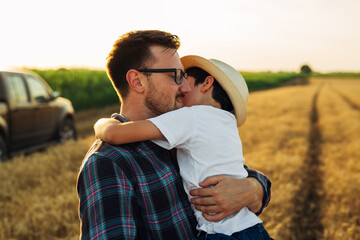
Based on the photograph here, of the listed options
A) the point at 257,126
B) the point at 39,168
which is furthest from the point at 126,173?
the point at 257,126

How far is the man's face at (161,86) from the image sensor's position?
1.92 meters

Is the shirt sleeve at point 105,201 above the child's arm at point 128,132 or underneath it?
underneath

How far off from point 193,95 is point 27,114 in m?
6.24

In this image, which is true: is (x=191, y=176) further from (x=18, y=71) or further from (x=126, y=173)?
(x=18, y=71)

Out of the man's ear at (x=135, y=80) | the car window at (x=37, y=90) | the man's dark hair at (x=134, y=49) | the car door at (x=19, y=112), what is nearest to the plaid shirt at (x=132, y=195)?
the man's ear at (x=135, y=80)

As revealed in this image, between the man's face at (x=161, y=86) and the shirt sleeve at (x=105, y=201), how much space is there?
1.70 ft

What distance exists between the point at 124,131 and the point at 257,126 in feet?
34.0

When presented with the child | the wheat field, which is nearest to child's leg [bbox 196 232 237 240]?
the child

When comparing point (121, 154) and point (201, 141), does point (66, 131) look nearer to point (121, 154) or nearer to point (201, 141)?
point (201, 141)

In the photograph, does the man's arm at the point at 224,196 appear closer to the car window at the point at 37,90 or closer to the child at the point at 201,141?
the child at the point at 201,141

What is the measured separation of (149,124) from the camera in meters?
1.72

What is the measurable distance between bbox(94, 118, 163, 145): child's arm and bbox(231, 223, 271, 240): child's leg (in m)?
0.67

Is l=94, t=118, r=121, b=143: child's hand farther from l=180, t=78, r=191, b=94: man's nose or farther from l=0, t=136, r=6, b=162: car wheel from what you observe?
l=0, t=136, r=6, b=162: car wheel

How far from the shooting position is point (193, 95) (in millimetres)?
2252
